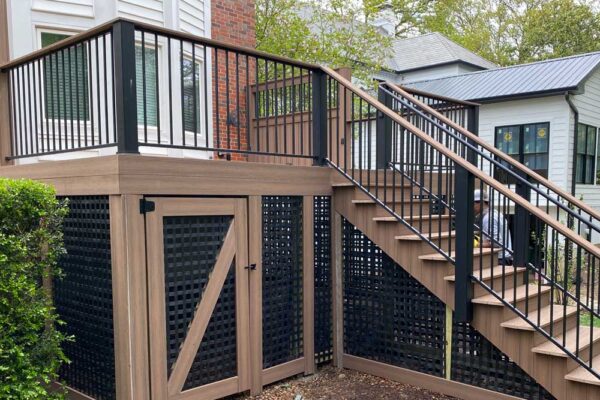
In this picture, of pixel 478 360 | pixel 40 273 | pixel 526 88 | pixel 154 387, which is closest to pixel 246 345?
pixel 154 387

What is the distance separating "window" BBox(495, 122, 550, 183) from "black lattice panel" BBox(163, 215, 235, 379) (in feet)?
33.0

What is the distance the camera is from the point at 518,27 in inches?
912

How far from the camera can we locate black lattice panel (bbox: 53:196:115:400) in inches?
141

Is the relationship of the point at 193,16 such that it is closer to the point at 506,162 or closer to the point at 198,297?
the point at 506,162

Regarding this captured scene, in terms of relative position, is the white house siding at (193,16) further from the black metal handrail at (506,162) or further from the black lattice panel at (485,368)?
the black lattice panel at (485,368)

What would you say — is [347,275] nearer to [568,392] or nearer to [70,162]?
[568,392]

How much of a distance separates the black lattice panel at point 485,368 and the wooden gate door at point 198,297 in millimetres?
1789

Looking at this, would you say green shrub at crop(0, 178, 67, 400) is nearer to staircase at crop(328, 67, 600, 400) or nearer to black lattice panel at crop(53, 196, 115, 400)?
black lattice panel at crop(53, 196, 115, 400)

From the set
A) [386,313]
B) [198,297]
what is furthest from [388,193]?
[198,297]

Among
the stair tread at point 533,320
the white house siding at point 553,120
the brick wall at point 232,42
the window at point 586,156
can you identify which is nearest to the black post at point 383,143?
the stair tread at point 533,320

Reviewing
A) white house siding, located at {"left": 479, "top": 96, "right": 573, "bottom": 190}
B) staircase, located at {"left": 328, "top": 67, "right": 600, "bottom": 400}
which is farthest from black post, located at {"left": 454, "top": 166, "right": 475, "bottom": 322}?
white house siding, located at {"left": 479, "top": 96, "right": 573, "bottom": 190}

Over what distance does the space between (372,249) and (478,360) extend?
1326mm

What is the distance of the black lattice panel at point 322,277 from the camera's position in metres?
4.94

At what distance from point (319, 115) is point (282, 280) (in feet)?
5.41
